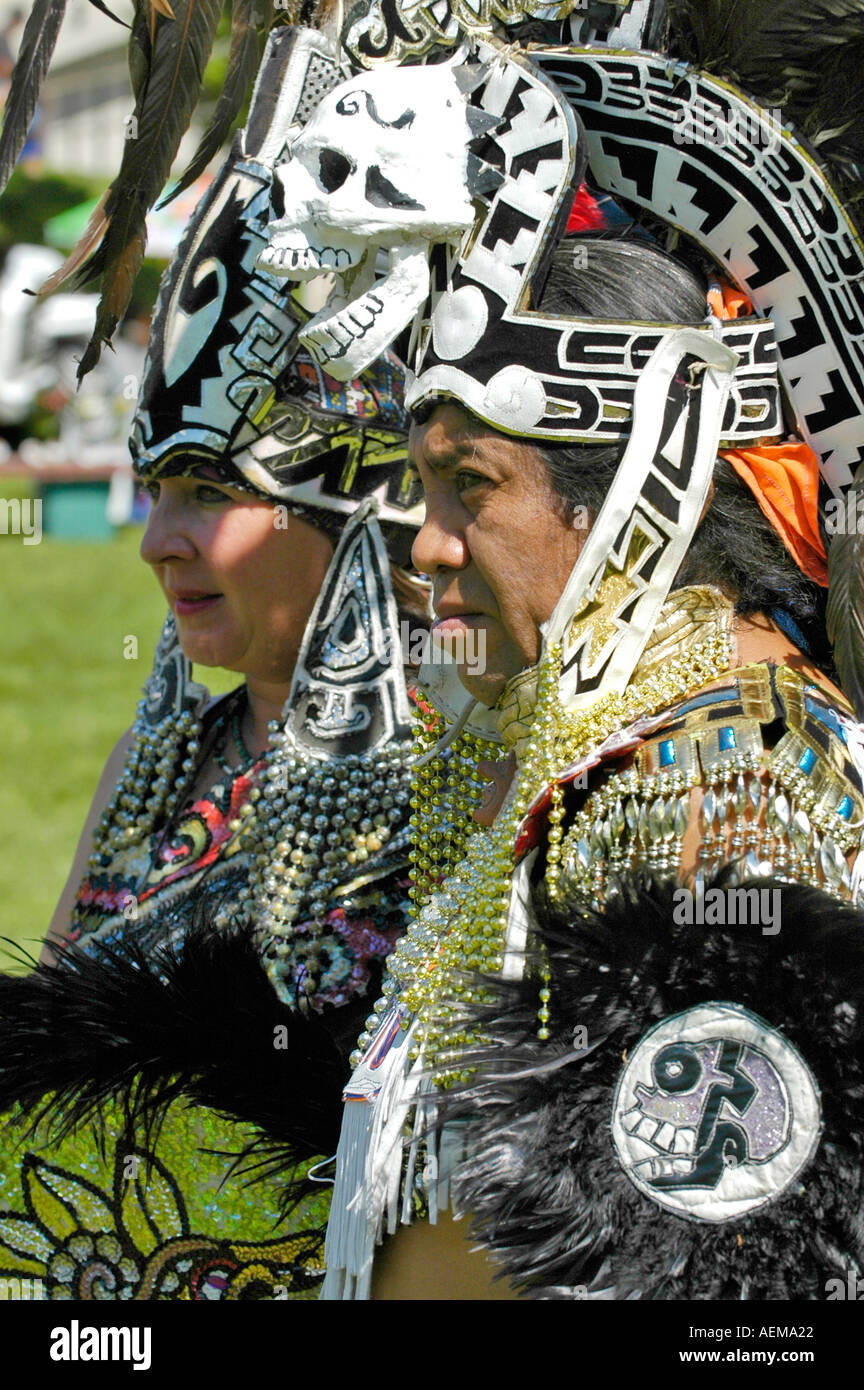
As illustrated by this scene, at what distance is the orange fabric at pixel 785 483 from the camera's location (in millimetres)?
2100

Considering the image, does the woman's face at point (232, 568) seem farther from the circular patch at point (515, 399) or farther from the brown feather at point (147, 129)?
the circular patch at point (515, 399)

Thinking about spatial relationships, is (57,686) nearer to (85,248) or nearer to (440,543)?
(85,248)

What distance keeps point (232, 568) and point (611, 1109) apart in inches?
60.8

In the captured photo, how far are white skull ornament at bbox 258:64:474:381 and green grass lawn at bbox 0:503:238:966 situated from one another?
10.2 feet

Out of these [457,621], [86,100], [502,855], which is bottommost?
[502,855]

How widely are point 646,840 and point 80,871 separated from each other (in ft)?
6.00

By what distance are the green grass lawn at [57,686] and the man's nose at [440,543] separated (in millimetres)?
3229

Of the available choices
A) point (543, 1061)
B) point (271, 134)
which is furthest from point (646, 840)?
point (271, 134)

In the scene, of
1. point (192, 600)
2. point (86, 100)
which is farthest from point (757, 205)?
point (86, 100)

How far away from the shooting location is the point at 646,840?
74.3 inches

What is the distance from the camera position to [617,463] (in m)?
2.04

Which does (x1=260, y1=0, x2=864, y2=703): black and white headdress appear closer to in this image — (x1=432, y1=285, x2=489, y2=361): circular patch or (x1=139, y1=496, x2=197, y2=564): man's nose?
(x1=432, y1=285, x2=489, y2=361): circular patch

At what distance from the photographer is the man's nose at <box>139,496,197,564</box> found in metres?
3.04

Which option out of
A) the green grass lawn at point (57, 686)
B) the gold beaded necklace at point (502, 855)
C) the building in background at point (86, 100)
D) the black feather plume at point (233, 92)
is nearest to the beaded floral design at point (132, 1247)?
the gold beaded necklace at point (502, 855)
